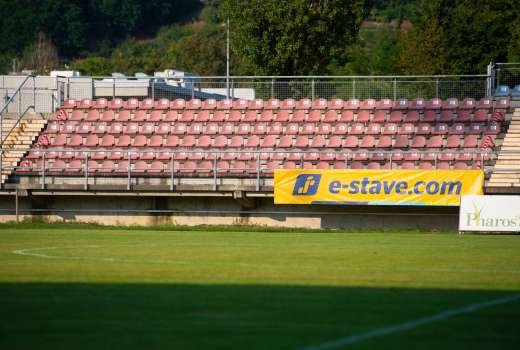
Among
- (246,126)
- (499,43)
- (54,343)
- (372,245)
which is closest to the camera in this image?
(54,343)

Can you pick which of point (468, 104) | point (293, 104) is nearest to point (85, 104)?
point (293, 104)

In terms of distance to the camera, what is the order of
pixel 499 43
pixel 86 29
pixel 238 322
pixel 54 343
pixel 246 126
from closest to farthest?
1. pixel 54 343
2. pixel 238 322
3. pixel 246 126
4. pixel 499 43
5. pixel 86 29

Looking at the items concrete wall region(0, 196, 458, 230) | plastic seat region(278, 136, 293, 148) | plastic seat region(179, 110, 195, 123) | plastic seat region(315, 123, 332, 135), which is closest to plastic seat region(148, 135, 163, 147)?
plastic seat region(179, 110, 195, 123)

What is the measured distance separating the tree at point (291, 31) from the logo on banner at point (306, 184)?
17.4 m

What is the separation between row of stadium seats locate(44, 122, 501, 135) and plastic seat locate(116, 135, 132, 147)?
14.5 inches

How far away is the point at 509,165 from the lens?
1225 inches

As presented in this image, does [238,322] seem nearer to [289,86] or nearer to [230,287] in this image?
[230,287]

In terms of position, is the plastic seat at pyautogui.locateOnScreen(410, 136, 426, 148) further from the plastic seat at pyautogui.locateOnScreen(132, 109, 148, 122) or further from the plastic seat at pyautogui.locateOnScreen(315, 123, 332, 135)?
the plastic seat at pyautogui.locateOnScreen(132, 109, 148, 122)

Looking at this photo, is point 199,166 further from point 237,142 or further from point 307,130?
point 307,130

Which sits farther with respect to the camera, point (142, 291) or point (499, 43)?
point (499, 43)

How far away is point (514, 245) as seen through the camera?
20984 millimetres

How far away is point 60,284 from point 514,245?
38.1 feet

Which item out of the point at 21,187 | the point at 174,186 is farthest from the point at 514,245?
the point at 21,187

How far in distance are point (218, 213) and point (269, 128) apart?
455 centimetres
